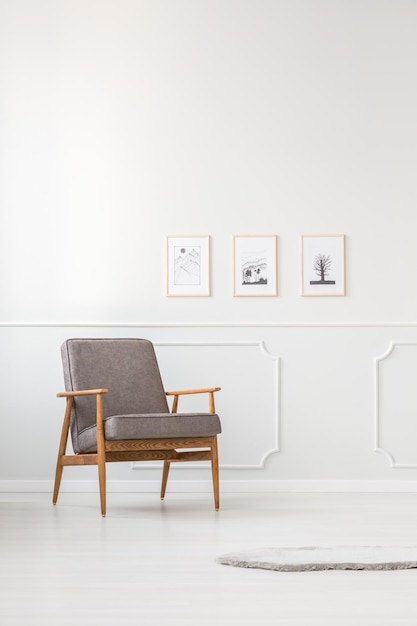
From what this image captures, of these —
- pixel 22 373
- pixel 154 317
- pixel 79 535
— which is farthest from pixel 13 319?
pixel 79 535

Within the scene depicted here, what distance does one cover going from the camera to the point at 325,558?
127 inches

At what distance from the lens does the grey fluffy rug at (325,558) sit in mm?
3088

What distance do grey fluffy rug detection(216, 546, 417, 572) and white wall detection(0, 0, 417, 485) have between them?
6.89 ft

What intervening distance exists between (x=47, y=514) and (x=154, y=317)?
1400 mm

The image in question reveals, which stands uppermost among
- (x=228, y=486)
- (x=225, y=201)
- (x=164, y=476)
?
(x=225, y=201)

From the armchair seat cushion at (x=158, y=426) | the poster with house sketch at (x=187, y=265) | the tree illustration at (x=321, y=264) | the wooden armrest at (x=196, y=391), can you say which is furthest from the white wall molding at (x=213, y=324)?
the armchair seat cushion at (x=158, y=426)

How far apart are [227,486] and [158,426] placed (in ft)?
3.54

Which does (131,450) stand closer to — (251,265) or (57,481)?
(57,481)

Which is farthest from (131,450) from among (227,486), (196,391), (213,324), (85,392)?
(213,324)

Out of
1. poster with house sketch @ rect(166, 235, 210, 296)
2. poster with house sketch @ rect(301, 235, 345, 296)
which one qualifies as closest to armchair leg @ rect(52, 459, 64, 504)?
poster with house sketch @ rect(166, 235, 210, 296)

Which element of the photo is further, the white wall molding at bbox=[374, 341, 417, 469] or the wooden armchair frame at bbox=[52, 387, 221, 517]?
the white wall molding at bbox=[374, 341, 417, 469]

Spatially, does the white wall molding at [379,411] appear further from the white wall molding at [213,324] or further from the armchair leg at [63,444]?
the armchair leg at [63,444]

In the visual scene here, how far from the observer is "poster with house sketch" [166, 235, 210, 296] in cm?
556

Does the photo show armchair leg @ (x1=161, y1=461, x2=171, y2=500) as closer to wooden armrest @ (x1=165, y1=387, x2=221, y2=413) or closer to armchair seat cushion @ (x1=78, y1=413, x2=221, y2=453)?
wooden armrest @ (x1=165, y1=387, x2=221, y2=413)
